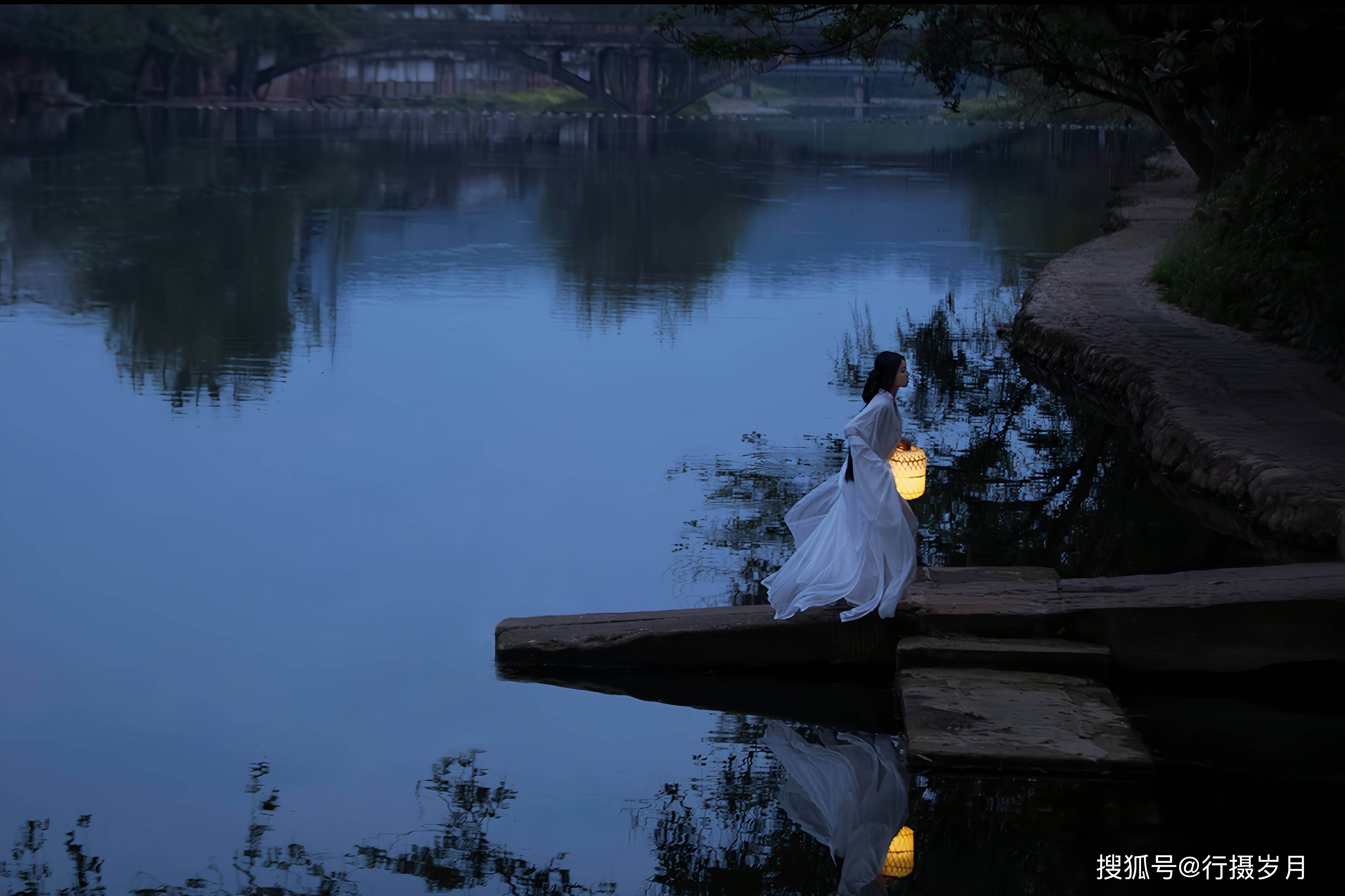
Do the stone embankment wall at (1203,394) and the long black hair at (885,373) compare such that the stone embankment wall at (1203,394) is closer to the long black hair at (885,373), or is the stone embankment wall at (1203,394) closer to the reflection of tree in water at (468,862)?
the long black hair at (885,373)

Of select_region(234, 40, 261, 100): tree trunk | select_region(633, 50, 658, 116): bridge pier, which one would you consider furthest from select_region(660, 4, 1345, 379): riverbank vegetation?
select_region(234, 40, 261, 100): tree trunk

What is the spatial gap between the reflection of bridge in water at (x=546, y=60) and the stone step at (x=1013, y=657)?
2429 inches

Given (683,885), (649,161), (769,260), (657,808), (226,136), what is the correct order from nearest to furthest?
1. (683,885)
2. (657,808)
3. (769,260)
4. (649,161)
5. (226,136)

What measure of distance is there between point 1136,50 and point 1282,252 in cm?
277

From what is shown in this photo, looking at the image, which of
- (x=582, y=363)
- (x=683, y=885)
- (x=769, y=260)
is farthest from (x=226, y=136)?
(x=683, y=885)

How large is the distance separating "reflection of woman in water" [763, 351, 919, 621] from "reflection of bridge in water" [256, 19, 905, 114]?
2410 inches

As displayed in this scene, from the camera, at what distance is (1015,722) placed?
6.68m

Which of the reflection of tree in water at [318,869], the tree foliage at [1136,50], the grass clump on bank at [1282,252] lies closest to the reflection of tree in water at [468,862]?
the reflection of tree in water at [318,869]

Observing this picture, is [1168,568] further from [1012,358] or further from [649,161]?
[649,161]

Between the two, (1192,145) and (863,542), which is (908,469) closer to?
(863,542)

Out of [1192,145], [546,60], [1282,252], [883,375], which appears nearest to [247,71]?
[546,60]

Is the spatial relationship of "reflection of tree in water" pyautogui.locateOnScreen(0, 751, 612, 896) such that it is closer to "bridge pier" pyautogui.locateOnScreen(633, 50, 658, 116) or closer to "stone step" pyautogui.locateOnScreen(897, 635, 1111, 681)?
"stone step" pyautogui.locateOnScreen(897, 635, 1111, 681)

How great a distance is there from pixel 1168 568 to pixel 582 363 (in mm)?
8206

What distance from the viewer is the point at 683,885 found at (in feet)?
19.0
